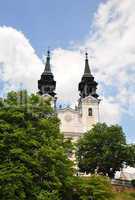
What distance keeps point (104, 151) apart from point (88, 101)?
84.2 ft

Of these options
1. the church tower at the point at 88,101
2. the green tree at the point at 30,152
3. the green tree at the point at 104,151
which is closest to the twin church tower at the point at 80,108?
the church tower at the point at 88,101

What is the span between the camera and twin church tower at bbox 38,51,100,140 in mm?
79125

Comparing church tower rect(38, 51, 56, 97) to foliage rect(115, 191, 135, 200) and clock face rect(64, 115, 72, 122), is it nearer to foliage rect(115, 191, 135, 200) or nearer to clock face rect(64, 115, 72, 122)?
clock face rect(64, 115, 72, 122)

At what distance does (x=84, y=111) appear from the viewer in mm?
80562

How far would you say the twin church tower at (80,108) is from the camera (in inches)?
3115

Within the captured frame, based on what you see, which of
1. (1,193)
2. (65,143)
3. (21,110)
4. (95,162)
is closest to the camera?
(1,193)

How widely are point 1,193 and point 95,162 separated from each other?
29.5 meters

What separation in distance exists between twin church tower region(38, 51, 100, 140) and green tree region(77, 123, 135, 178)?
19077mm

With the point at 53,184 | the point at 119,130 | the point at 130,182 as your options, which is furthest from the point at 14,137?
the point at 119,130

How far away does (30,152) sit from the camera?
101 ft

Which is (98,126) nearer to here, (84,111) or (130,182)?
(130,182)

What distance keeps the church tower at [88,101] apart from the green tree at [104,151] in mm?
20032

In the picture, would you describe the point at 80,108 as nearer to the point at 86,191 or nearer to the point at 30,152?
the point at 86,191

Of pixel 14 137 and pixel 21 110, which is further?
pixel 21 110
